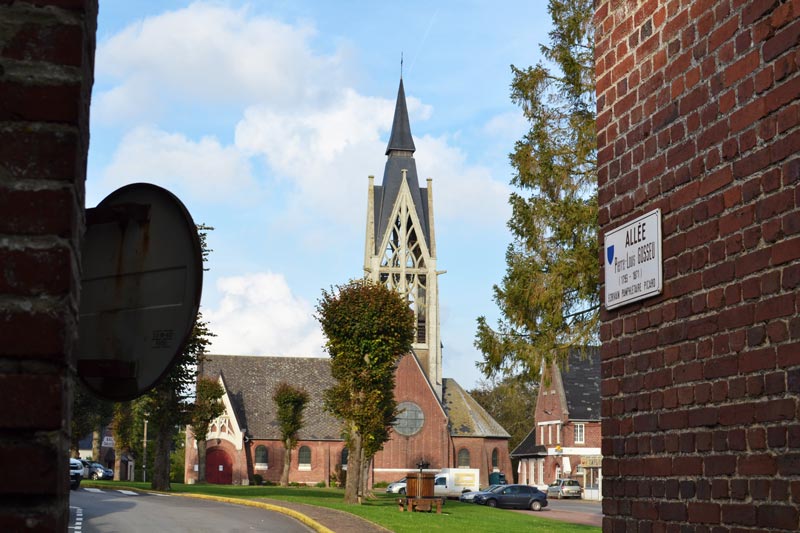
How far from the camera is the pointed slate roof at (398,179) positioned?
91188mm

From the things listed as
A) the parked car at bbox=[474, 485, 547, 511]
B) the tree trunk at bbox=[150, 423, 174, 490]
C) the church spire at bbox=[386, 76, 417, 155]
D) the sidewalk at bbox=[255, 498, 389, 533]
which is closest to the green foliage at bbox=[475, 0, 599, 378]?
the sidewalk at bbox=[255, 498, 389, 533]

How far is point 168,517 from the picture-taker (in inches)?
1043

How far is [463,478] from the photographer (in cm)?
6600

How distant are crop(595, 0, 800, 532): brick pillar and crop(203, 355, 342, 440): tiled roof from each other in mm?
76821

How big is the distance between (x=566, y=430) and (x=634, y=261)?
253 ft

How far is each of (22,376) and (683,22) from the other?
3.98 meters

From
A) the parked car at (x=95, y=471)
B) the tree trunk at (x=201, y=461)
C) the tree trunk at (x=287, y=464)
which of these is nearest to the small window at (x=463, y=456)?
the tree trunk at (x=287, y=464)

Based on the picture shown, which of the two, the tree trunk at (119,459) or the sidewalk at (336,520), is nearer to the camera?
the sidewalk at (336,520)

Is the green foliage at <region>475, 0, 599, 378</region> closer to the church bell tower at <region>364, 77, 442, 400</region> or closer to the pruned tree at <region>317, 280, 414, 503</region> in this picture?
the pruned tree at <region>317, 280, 414, 503</region>

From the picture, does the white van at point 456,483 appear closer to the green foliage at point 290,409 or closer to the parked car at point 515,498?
the parked car at point 515,498

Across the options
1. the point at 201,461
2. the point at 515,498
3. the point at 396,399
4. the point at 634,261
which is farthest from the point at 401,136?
the point at 634,261

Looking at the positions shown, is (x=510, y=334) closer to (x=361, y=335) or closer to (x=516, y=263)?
(x=516, y=263)

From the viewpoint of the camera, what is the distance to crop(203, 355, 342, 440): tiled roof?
8181cm

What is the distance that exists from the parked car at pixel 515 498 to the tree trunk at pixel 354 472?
1699 cm
